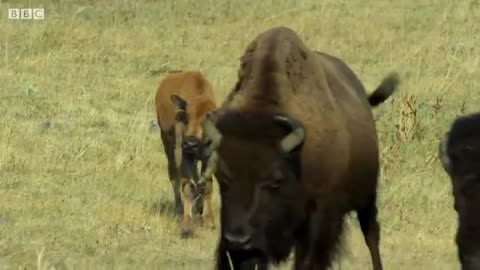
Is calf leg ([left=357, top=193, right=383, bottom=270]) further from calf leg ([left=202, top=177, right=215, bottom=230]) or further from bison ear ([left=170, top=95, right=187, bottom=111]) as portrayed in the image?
bison ear ([left=170, top=95, right=187, bottom=111])

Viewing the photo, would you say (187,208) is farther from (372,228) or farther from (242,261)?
(242,261)

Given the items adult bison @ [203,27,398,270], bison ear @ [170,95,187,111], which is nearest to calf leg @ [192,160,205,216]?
bison ear @ [170,95,187,111]

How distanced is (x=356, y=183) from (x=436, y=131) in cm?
665

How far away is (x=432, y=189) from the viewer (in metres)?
13.3

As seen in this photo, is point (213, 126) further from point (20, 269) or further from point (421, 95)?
point (421, 95)

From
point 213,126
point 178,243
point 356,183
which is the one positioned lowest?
point 178,243

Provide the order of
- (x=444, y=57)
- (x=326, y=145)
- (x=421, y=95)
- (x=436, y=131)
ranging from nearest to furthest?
(x=326, y=145) → (x=436, y=131) → (x=421, y=95) → (x=444, y=57)

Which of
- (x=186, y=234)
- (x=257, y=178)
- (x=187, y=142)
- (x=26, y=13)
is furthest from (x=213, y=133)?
(x=26, y=13)

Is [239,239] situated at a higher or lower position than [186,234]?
higher

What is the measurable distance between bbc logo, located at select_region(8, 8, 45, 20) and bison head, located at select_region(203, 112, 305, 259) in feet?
52.7

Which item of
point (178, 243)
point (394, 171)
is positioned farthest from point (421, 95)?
point (178, 243)

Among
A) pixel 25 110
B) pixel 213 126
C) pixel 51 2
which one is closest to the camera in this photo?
pixel 213 126

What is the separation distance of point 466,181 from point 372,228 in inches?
135

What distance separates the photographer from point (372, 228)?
10.1 meters
